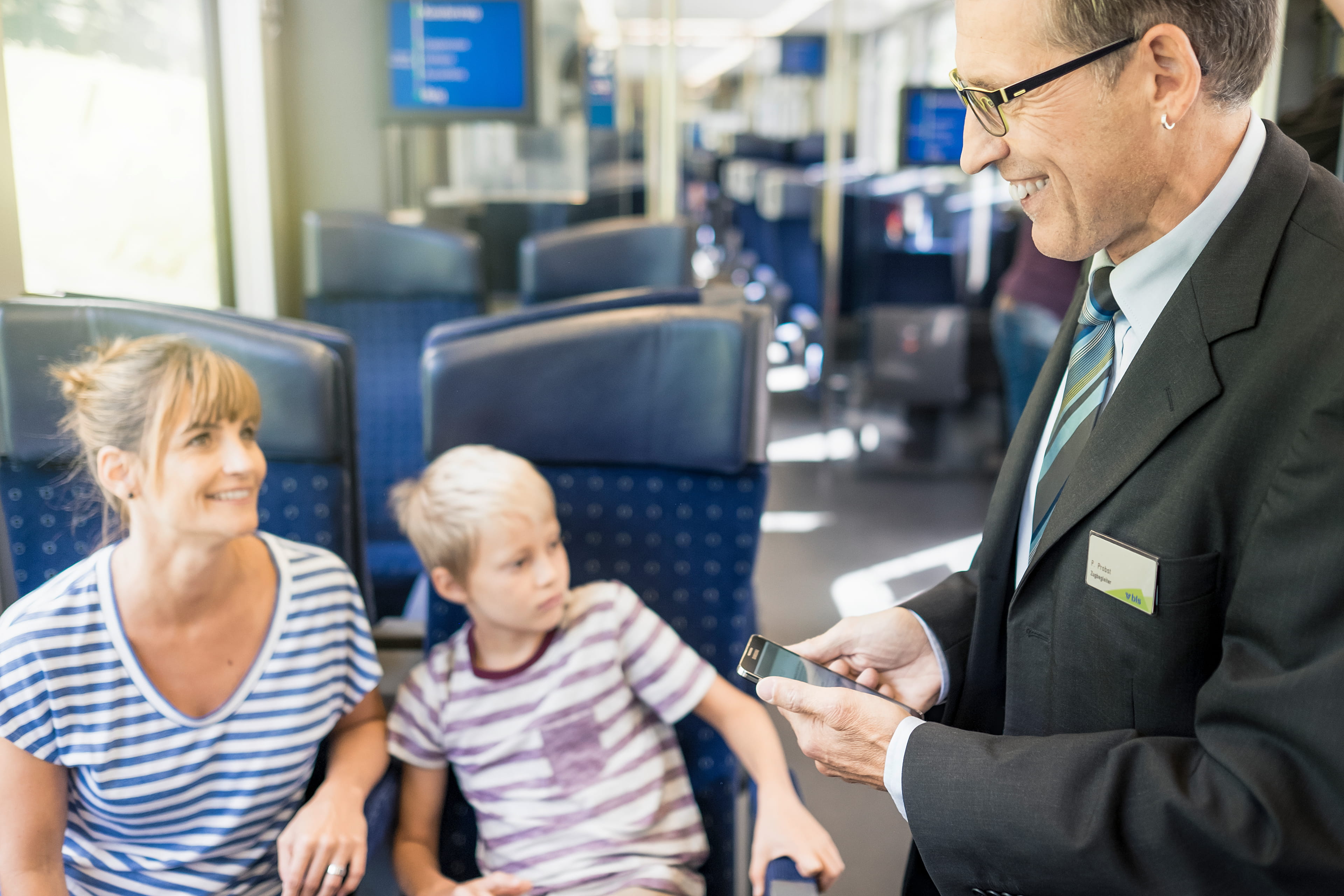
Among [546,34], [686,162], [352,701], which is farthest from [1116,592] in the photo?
[686,162]

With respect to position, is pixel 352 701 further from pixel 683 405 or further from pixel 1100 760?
pixel 1100 760

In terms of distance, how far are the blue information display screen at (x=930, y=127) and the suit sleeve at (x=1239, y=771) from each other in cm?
455

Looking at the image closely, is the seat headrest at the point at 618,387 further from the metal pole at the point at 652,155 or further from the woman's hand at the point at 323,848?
the metal pole at the point at 652,155

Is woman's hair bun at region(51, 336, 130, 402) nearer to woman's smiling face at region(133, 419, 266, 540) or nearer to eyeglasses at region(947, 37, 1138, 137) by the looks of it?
woman's smiling face at region(133, 419, 266, 540)

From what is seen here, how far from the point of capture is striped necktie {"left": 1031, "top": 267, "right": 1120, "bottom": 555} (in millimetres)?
989

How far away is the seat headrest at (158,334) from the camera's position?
1312 millimetres

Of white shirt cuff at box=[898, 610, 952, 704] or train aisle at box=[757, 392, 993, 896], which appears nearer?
white shirt cuff at box=[898, 610, 952, 704]

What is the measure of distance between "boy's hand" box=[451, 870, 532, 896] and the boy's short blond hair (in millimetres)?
380

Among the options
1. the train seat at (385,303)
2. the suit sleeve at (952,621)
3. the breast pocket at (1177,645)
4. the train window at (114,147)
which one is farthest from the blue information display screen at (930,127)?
the breast pocket at (1177,645)

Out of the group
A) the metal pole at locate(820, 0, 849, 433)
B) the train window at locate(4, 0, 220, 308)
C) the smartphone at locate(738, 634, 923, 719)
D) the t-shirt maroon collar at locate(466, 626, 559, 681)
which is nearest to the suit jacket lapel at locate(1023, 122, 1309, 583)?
the smartphone at locate(738, 634, 923, 719)

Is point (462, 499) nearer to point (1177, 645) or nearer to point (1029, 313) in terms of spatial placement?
point (1177, 645)

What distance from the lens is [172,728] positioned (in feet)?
3.93

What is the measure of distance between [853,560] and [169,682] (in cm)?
307

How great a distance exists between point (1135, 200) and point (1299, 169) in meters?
0.13
